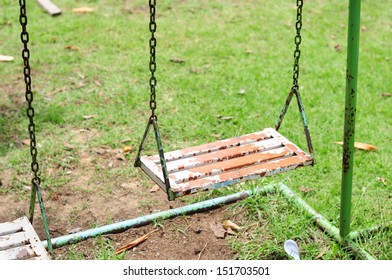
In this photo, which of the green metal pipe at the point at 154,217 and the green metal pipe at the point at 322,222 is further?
the green metal pipe at the point at 154,217

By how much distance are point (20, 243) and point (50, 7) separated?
4.93 m

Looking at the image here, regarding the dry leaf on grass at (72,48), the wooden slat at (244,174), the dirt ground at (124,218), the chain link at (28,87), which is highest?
the chain link at (28,87)

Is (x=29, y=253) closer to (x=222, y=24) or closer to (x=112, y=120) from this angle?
(x=112, y=120)

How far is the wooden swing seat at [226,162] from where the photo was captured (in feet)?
12.0

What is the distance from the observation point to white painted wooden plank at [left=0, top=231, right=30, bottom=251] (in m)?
3.45

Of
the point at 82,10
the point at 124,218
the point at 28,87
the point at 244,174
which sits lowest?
the point at 124,218

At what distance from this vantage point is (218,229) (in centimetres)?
419

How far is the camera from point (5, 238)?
3502 mm

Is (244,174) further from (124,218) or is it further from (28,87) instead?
(28,87)

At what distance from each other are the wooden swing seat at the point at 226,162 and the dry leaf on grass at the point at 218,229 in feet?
1.57

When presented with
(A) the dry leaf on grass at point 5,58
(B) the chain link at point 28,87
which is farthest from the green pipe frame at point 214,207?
(A) the dry leaf on grass at point 5,58

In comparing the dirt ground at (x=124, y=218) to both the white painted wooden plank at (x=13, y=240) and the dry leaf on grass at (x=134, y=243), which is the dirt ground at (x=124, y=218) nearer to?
the dry leaf on grass at (x=134, y=243)

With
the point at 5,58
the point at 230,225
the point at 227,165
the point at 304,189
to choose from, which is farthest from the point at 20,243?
the point at 5,58
